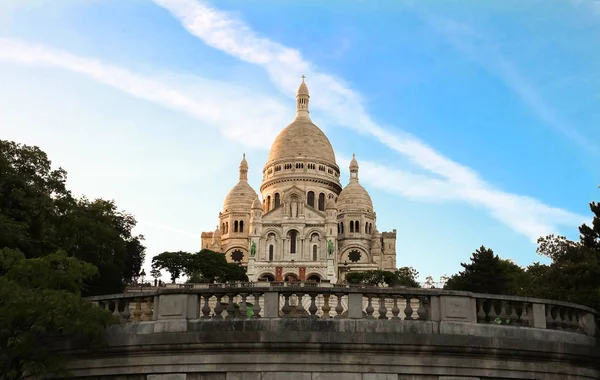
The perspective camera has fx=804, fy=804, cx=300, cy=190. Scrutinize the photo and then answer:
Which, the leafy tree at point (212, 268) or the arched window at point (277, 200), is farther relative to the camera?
the arched window at point (277, 200)

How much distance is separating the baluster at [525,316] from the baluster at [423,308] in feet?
5.75

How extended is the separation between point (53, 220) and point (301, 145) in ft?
327

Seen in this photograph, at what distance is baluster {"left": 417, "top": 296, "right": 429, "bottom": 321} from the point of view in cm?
1377

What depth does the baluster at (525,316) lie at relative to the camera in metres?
14.2

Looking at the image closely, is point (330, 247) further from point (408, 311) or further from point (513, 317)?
point (408, 311)

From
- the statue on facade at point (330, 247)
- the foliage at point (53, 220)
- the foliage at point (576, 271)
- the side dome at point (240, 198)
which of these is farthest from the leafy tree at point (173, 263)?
the foliage at point (576, 271)

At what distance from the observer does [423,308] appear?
45.4ft

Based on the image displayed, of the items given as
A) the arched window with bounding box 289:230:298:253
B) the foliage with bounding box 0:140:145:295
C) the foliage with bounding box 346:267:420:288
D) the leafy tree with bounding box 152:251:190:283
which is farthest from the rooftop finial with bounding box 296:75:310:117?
the foliage with bounding box 0:140:145:295

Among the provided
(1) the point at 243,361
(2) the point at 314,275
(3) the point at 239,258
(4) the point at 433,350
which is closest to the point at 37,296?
(1) the point at 243,361

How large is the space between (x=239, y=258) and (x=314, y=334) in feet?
399

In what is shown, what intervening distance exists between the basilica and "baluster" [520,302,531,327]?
10163 cm

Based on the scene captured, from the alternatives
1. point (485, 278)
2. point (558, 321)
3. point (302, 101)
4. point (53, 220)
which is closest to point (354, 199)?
point (302, 101)

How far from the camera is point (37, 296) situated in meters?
13.5

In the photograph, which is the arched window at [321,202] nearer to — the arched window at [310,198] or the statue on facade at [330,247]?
the arched window at [310,198]
